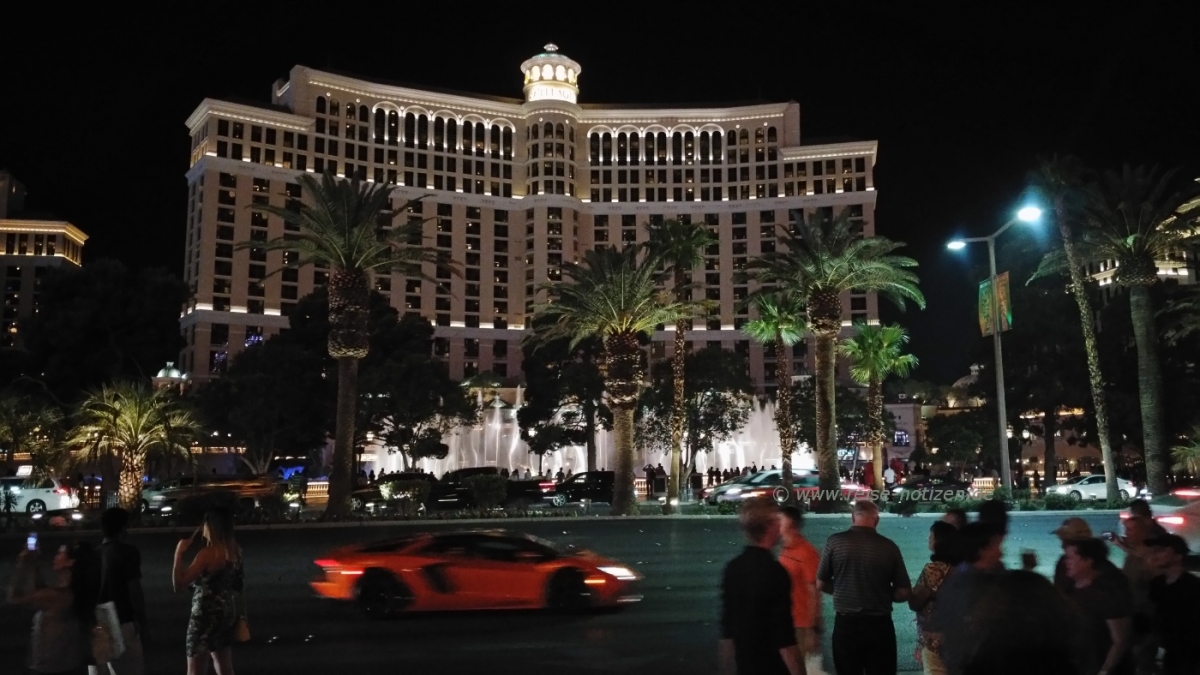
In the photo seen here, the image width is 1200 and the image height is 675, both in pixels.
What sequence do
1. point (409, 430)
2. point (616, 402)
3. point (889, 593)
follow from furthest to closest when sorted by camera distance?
1. point (409, 430)
2. point (616, 402)
3. point (889, 593)

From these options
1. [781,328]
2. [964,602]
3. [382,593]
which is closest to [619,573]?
[382,593]

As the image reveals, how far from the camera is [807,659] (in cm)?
664

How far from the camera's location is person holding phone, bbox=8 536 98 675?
5.89 metres

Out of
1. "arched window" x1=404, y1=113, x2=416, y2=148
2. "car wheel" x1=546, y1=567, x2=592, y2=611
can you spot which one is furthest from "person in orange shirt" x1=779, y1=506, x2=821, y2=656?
"arched window" x1=404, y1=113, x2=416, y2=148

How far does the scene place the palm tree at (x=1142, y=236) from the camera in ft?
113

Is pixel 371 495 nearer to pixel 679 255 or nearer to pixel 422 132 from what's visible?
pixel 679 255

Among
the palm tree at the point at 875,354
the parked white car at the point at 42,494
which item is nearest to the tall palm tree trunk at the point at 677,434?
the palm tree at the point at 875,354

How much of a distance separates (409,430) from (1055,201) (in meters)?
37.1

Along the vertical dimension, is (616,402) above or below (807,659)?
above

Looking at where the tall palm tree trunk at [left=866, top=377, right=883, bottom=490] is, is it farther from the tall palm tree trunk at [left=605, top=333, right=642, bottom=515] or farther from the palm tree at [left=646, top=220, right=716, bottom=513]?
the tall palm tree trunk at [left=605, top=333, right=642, bottom=515]

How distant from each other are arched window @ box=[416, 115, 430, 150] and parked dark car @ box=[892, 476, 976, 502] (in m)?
91.0

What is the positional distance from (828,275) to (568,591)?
27469mm

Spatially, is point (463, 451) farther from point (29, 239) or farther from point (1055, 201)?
point (29, 239)

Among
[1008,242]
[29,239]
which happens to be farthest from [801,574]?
[29,239]
